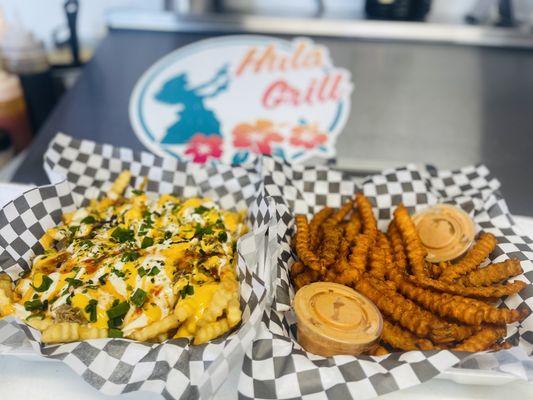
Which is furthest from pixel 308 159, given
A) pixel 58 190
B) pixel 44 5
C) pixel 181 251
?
pixel 44 5

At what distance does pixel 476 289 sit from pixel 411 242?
304mm

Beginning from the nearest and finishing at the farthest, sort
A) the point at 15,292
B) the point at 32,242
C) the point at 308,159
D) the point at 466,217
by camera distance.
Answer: the point at 15,292 → the point at 32,242 → the point at 466,217 → the point at 308,159

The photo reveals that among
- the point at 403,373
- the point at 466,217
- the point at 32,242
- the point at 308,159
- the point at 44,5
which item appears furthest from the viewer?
the point at 44,5

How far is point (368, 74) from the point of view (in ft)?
9.70

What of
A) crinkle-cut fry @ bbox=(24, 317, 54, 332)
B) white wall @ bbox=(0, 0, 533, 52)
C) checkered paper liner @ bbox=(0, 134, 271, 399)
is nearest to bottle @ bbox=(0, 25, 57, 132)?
white wall @ bbox=(0, 0, 533, 52)

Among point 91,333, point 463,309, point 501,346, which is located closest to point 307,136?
point 463,309

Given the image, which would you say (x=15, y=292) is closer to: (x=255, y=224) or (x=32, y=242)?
(x=32, y=242)

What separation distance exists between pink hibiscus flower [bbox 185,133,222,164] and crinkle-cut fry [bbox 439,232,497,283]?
1347mm

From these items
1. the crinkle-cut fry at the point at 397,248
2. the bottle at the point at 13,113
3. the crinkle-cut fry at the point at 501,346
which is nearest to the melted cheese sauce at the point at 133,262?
the crinkle-cut fry at the point at 397,248

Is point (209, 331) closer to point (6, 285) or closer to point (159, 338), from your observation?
point (159, 338)

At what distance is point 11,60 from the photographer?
3.14 meters

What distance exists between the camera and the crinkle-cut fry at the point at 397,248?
186cm

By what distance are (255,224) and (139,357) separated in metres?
0.70

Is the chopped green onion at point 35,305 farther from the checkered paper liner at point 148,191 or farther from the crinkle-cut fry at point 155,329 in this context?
the crinkle-cut fry at point 155,329
